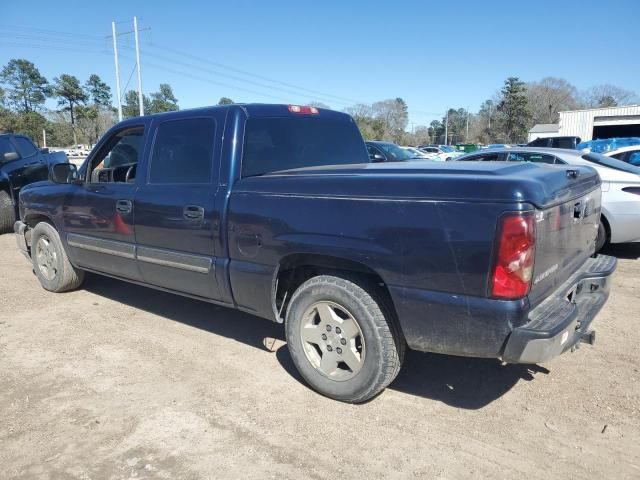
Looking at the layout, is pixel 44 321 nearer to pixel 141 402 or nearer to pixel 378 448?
pixel 141 402

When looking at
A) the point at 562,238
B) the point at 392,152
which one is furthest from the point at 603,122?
the point at 562,238

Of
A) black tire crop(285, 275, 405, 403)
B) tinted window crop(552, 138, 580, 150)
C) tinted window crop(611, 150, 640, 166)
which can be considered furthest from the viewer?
tinted window crop(552, 138, 580, 150)

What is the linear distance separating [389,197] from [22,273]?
20.1 feet

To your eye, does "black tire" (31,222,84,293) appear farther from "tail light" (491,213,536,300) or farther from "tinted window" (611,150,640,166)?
"tinted window" (611,150,640,166)

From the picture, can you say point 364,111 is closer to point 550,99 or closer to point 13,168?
point 550,99

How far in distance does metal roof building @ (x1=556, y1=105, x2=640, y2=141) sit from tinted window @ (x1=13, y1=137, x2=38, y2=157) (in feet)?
135

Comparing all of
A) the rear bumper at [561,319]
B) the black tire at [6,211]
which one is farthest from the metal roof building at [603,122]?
the rear bumper at [561,319]

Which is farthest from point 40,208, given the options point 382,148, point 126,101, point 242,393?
point 126,101

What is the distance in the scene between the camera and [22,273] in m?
6.89

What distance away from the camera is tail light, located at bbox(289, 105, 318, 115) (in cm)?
429

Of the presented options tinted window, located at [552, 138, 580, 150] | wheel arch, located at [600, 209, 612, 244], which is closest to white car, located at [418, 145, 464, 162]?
tinted window, located at [552, 138, 580, 150]

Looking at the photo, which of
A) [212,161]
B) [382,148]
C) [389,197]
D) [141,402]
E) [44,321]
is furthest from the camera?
[382,148]

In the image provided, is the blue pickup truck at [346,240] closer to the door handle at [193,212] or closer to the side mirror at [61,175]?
the door handle at [193,212]

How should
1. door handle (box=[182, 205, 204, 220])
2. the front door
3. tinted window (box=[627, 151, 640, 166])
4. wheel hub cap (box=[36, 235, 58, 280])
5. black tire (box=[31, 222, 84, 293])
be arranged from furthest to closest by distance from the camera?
tinted window (box=[627, 151, 640, 166]) < wheel hub cap (box=[36, 235, 58, 280]) < black tire (box=[31, 222, 84, 293]) < the front door < door handle (box=[182, 205, 204, 220])
